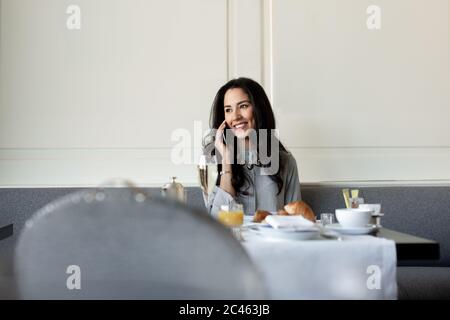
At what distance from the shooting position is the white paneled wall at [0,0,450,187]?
1701mm

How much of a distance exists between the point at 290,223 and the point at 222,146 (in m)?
0.68

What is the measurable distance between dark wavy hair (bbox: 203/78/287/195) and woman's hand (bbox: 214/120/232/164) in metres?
0.03

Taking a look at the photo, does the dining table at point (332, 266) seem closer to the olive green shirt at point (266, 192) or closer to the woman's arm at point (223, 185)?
the woman's arm at point (223, 185)

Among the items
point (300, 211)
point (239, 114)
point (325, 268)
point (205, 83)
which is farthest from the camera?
point (205, 83)

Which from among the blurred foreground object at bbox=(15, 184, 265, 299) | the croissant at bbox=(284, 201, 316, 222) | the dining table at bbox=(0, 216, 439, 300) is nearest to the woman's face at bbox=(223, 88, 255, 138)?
the croissant at bbox=(284, 201, 316, 222)

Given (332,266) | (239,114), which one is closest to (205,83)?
(239,114)

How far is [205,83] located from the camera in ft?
5.67

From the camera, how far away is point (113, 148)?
5.60 ft

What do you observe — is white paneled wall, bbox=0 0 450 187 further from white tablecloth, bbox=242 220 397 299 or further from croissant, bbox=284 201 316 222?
white tablecloth, bbox=242 220 397 299

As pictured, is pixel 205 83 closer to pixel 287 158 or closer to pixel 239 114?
pixel 239 114

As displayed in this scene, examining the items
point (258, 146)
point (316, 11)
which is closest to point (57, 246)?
point (258, 146)
